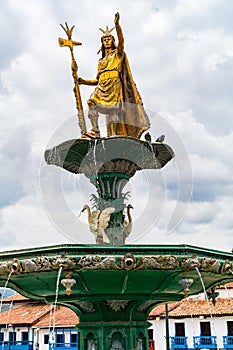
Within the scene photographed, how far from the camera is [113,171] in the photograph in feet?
39.8

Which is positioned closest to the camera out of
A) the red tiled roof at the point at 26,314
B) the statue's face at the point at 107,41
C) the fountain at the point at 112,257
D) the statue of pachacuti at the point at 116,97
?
the fountain at the point at 112,257

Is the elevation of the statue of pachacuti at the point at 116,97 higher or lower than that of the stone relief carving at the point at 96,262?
higher

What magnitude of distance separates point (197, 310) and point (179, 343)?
296 cm

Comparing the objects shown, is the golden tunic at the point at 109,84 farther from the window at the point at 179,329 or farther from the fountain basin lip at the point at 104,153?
the window at the point at 179,329

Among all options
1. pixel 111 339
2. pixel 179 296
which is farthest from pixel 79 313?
pixel 179 296

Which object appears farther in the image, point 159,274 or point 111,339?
point 111,339

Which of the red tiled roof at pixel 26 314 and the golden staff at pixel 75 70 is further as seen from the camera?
the red tiled roof at pixel 26 314

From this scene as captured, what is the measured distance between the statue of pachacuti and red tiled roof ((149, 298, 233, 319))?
101ft

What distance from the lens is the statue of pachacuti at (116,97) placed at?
12594 millimetres

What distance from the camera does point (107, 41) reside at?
13.4 meters

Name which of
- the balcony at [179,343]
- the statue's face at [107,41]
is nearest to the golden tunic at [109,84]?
the statue's face at [107,41]

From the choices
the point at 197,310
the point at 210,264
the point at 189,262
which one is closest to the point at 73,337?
the point at 197,310

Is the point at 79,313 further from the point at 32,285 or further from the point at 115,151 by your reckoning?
the point at 115,151

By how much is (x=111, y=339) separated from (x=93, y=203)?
3109mm
